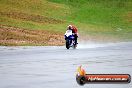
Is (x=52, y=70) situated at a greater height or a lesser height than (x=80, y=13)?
greater

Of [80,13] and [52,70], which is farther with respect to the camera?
[80,13]

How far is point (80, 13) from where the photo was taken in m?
94.4

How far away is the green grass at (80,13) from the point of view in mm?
73075

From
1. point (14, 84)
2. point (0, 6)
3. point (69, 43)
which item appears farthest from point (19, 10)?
point (14, 84)

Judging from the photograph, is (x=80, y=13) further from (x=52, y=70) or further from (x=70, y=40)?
(x=52, y=70)

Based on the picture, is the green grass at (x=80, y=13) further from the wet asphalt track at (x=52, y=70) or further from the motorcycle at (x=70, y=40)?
the wet asphalt track at (x=52, y=70)

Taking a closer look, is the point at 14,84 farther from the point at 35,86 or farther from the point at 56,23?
the point at 56,23

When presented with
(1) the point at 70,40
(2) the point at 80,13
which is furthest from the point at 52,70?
(2) the point at 80,13

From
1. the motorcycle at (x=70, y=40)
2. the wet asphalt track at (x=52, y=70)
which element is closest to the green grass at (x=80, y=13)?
the motorcycle at (x=70, y=40)

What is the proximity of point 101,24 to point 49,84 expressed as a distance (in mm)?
75188

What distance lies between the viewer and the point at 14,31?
177 feet

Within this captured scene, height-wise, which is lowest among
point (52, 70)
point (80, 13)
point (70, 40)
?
point (80, 13)

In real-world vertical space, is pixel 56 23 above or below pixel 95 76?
below

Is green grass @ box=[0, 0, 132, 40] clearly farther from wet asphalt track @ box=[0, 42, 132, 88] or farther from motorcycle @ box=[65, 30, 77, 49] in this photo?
wet asphalt track @ box=[0, 42, 132, 88]
